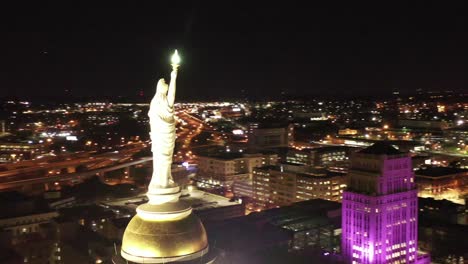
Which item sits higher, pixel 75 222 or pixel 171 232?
pixel 171 232

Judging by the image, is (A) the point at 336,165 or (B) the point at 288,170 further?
(A) the point at 336,165

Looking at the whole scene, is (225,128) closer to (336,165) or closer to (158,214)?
(336,165)

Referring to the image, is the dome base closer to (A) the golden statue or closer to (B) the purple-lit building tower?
(A) the golden statue

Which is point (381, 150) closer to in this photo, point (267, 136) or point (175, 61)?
point (175, 61)

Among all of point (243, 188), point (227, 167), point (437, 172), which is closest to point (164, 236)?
point (243, 188)

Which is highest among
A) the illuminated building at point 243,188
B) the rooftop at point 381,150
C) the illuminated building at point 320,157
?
the rooftop at point 381,150

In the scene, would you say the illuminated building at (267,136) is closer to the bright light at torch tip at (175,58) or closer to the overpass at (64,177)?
the overpass at (64,177)

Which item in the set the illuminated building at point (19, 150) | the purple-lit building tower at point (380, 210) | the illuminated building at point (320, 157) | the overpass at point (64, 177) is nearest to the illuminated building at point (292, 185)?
the illuminated building at point (320, 157)

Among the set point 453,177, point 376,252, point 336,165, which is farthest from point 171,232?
point 336,165
